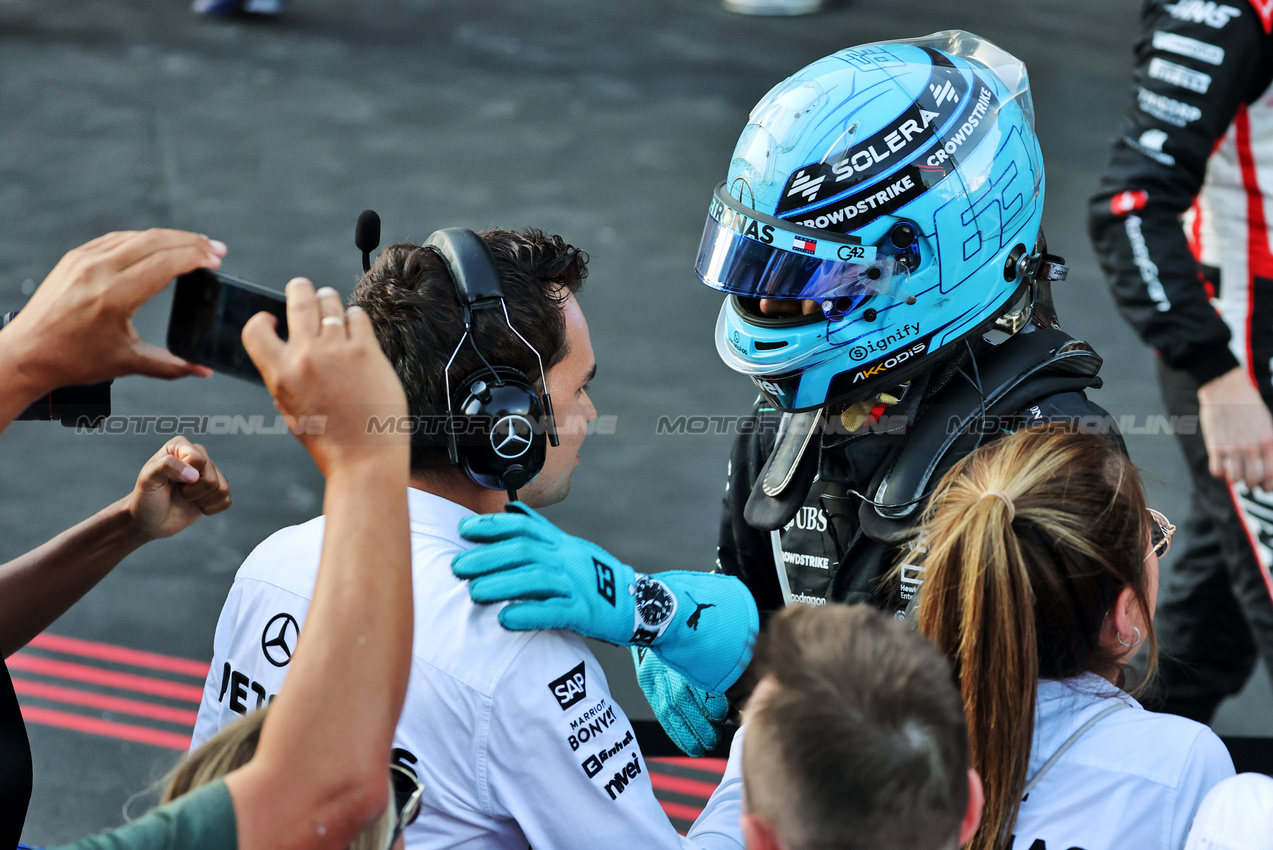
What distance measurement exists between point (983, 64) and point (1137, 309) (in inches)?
40.4

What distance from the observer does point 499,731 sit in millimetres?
1455

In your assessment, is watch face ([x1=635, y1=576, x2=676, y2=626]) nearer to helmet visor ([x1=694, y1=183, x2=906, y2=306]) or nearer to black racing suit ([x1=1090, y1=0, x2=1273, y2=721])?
helmet visor ([x1=694, y1=183, x2=906, y2=306])

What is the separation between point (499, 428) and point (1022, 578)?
27.9 inches

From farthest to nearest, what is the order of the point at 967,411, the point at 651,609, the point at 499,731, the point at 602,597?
the point at 967,411 → the point at 651,609 → the point at 602,597 → the point at 499,731

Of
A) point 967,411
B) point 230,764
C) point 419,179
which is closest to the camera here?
point 230,764

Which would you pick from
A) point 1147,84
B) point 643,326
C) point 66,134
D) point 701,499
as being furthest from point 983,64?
point 66,134

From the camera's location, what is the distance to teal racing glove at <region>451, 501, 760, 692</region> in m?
1.51

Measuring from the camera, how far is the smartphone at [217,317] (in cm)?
120

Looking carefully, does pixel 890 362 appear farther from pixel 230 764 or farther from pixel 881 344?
pixel 230 764

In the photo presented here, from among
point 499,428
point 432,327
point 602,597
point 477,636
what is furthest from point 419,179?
point 477,636

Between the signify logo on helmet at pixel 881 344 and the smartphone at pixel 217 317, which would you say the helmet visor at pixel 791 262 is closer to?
the signify logo on helmet at pixel 881 344

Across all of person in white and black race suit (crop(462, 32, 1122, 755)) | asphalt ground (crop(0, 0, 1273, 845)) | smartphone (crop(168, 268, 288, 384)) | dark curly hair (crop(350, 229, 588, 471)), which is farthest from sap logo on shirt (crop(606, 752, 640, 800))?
asphalt ground (crop(0, 0, 1273, 845))

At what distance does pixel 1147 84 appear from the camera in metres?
2.92

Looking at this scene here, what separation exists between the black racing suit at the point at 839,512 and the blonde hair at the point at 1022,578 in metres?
0.28
